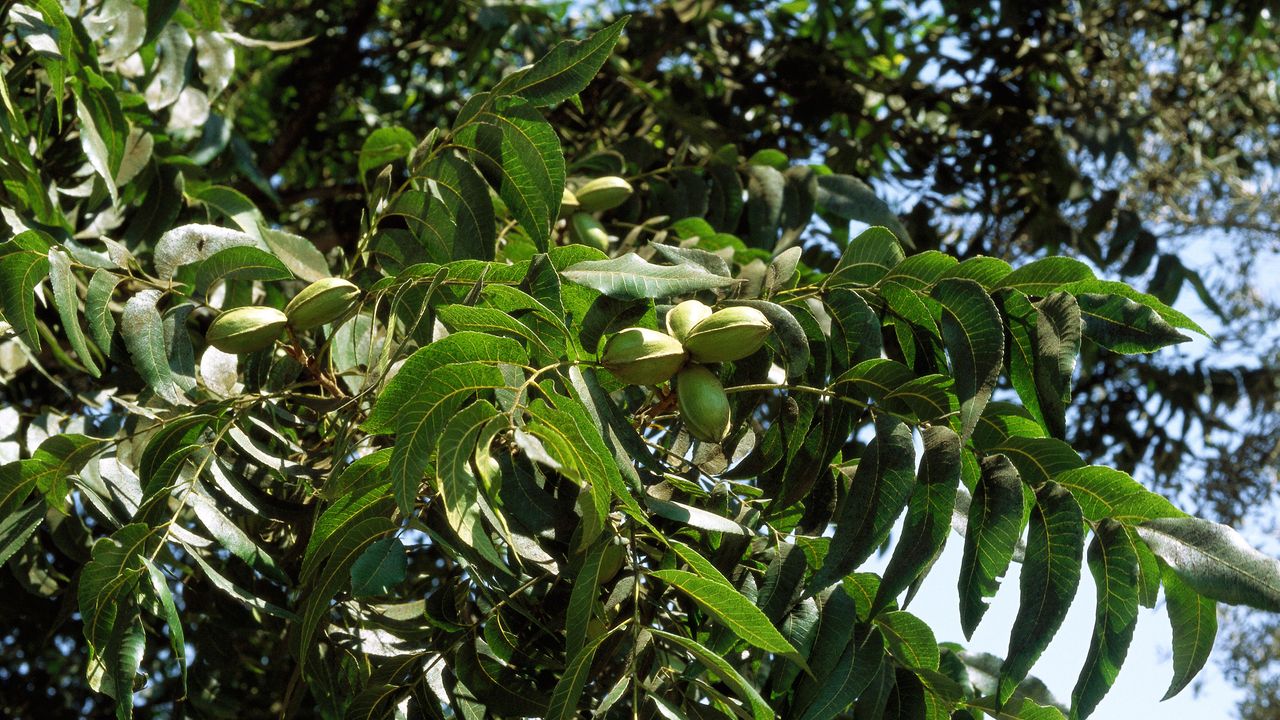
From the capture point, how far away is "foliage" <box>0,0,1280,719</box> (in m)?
1.31

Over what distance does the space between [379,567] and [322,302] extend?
1.43 feet

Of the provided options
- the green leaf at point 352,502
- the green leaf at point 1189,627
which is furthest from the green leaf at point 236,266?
the green leaf at point 1189,627

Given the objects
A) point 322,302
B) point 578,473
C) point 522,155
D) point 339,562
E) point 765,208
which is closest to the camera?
point 578,473

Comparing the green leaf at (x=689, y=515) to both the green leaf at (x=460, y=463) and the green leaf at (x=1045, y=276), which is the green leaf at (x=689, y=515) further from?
the green leaf at (x=1045, y=276)

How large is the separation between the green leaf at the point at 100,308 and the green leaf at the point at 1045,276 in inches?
51.6

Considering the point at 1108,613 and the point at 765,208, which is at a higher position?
the point at 765,208

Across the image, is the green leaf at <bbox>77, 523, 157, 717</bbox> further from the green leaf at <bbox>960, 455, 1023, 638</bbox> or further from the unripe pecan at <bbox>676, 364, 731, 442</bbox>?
the green leaf at <bbox>960, 455, 1023, 638</bbox>

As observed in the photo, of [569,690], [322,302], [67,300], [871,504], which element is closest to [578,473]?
[569,690]

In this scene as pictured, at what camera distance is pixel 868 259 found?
5.19ft

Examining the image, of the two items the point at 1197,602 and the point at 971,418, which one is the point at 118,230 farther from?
the point at 1197,602

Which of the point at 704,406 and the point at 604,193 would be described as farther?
the point at 604,193

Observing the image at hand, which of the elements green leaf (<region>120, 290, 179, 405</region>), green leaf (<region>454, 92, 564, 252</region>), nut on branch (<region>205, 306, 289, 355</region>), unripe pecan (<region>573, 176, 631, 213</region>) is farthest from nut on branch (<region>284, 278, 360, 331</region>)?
unripe pecan (<region>573, 176, 631, 213</region>)

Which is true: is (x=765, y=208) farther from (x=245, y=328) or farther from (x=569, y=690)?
(x=569, y=690)

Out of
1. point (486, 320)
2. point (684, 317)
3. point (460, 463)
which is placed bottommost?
point (460, 463)
